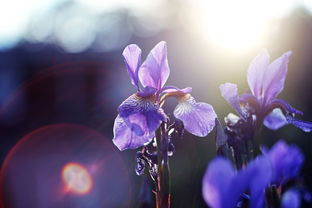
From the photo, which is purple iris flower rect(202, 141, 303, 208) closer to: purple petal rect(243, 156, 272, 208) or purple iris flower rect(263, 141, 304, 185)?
purple petal rect(243, 156, 272, 208)

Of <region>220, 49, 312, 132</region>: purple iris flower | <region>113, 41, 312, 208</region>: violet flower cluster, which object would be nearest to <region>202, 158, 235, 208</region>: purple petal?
<region>113, 41, 312, 208</region>: violet flower cluster

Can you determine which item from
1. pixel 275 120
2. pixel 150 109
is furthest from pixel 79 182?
pixel 150 109

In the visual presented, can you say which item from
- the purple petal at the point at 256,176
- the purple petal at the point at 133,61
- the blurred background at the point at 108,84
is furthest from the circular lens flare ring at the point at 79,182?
the purple petal at the point at 256,176

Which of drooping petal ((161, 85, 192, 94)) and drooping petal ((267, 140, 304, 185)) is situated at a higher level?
drooping petal ((161, 85, 192, 94))

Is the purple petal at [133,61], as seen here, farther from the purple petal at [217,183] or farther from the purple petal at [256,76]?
the purple petal at [217,183]

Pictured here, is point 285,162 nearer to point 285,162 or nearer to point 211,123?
point 285,162
